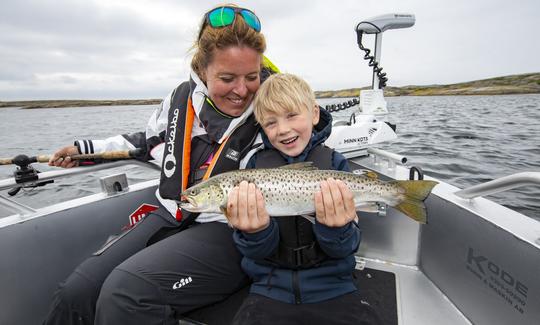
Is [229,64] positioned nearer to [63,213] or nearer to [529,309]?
[63,213]

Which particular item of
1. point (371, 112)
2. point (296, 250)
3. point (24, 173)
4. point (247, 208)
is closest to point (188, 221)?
point (247, 208)

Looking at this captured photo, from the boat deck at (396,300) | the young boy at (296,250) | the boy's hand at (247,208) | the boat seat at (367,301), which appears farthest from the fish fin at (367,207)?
the boy's hand at (247,208)

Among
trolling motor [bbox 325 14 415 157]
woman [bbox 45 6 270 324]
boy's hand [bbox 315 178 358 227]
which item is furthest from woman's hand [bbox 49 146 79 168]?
trolling motor [bbox 325 14 415 157]

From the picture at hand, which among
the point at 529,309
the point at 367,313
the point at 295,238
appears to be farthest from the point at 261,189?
the point at 529,309

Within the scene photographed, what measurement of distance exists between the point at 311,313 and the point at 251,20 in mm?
2342

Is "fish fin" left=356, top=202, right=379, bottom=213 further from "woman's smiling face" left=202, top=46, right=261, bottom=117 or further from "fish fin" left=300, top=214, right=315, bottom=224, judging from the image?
"woman's smiling face" left=202, top=46, right=261, bottom=117

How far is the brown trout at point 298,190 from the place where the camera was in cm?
219

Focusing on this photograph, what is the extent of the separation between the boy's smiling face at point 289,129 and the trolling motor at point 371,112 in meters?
1.29

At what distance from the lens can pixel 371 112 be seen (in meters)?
4.38

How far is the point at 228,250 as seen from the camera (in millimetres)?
2463

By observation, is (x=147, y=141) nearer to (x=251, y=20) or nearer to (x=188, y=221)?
(x=188, y=221)

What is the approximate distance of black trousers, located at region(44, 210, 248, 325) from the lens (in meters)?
1.95

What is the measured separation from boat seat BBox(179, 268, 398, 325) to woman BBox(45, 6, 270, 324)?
0.16 m

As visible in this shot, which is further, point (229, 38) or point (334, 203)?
point (229, 38)
